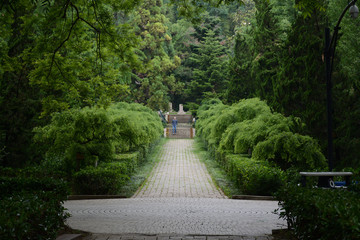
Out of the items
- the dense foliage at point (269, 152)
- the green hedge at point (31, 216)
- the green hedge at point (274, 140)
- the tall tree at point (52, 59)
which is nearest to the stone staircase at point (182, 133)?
the green hedge at point (274, 140)

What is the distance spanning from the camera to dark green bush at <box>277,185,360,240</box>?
3.80m

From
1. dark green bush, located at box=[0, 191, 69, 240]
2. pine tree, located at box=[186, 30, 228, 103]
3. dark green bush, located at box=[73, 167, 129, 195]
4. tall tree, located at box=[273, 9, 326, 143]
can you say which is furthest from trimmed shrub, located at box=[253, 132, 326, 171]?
pine tree, located at box=[186, 30, 228, 103]

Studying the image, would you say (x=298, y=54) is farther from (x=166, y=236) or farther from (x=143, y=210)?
(x=166, y=236)

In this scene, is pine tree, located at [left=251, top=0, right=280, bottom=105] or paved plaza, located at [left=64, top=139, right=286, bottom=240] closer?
paved plaza, located at [left=64, top=139, right=286, bottom=240]

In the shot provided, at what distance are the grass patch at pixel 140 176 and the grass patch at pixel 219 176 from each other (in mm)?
3237

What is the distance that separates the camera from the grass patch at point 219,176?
49.6 ft

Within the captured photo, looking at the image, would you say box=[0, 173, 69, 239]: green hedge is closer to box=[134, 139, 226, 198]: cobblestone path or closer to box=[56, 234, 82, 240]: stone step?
box=[56, 234, 82, 240]: stone step

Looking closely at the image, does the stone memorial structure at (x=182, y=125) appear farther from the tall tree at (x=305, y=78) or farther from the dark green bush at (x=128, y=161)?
the tall tree at (x=305, y=78)

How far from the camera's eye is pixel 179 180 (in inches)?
704

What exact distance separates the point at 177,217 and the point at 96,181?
6.00 metres

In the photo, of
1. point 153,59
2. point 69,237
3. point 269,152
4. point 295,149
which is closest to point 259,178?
point 269,152

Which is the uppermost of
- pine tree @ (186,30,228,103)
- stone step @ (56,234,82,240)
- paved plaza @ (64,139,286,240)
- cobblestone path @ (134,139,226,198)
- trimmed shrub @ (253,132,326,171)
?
pine tree @ (186,30,228,103)

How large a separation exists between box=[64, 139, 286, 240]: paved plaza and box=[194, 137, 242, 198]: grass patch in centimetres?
39

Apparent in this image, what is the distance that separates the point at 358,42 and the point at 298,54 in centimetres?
1094
